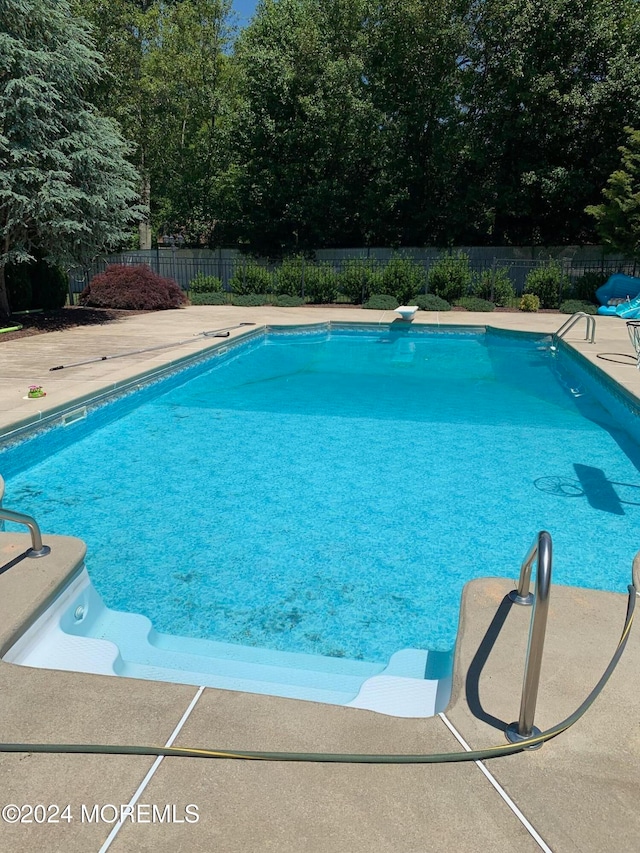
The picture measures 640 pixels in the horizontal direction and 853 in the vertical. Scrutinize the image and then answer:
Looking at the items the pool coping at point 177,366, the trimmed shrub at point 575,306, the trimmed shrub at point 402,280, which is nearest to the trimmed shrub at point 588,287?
the trimmed shrub at point 575,306

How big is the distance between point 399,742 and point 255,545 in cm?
261

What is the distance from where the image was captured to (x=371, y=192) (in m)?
23.6

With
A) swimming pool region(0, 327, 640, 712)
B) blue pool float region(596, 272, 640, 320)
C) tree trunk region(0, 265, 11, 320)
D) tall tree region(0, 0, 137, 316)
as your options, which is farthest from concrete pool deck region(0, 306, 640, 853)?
blue pool float region(596, 272, 640, 320)

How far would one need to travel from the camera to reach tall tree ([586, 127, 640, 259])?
54.1ft

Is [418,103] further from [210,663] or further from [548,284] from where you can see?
[210,663]

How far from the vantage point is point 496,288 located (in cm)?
1845

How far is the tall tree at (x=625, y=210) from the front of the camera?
16.5 meters

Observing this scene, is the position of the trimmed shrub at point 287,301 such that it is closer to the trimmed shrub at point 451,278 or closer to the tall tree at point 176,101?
the trimmed shrub at point 451,278

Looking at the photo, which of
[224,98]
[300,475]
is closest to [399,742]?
[300,475]

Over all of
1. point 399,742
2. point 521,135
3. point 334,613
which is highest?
point 521,135

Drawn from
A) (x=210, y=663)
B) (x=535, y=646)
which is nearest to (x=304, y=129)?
(x=210, y=663)

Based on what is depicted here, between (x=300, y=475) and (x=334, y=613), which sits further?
(x=300, y=475)

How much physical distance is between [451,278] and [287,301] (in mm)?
5232

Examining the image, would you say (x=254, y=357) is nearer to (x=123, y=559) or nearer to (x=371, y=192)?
(x=123, y=559)
